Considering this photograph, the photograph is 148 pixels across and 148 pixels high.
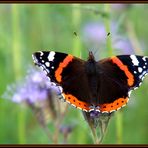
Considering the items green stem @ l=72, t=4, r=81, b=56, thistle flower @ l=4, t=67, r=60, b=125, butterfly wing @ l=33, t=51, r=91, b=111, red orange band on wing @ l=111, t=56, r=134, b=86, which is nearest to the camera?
butterfly wing @ l=33, t=51, r=91, b=111

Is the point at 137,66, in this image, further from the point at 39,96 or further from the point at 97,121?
the point at 39,96

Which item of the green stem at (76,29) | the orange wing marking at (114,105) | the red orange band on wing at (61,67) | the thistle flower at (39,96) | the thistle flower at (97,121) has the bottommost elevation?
the thistle flower at (97,121)

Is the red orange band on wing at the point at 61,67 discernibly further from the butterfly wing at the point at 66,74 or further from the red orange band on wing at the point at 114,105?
the red orange band on wing at the point at 114,105

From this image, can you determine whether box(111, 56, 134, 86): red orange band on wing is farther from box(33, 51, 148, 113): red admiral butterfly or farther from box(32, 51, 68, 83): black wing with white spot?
box(32, 51, 68, 83): black wing with white spot

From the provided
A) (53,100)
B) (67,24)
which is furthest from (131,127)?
(53,100)

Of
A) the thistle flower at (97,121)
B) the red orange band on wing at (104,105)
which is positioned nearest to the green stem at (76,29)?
the thistle flower at (97,121)

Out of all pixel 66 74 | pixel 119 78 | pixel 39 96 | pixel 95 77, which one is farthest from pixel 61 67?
pixel 39 96

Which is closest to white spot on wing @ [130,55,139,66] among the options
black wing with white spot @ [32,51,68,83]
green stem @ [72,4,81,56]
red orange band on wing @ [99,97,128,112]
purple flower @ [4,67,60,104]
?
red orange band on wing @ [99,97,128,112]
